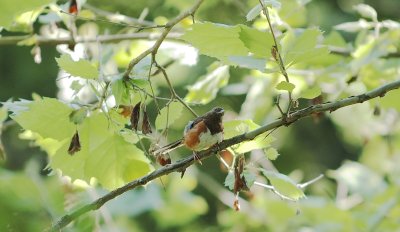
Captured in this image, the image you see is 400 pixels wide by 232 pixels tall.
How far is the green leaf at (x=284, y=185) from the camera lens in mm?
884

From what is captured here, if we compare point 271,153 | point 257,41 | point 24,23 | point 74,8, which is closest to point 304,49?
point 257,41

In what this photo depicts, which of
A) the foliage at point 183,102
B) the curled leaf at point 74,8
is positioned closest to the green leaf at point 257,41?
the foliage at point 183,102

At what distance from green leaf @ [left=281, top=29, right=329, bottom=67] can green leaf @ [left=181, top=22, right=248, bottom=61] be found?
0.18 ft

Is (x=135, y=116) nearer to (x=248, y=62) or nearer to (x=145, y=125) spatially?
(x=145, y=125)

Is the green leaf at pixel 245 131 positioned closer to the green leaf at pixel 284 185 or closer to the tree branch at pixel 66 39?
the green leaf at pixel 284 185

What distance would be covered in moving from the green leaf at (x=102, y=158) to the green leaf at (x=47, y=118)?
28 millimetres

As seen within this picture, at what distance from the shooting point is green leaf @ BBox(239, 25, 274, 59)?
76cm

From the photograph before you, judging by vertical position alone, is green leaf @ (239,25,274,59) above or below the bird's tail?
above

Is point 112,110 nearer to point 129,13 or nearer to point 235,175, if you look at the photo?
point 235,175

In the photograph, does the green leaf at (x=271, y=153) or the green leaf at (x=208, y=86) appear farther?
the green leaf at (x=208, y=86)

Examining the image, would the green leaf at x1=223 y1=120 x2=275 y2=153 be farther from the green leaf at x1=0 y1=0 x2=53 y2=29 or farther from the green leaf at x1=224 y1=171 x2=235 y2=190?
the green leaf at x1=0 y1=0 x2=53 y2=29

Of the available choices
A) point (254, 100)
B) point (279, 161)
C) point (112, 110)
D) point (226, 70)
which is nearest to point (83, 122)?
point (112, 110)

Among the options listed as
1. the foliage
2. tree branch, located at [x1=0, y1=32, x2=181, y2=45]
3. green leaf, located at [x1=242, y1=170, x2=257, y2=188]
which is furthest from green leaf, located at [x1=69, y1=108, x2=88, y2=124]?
tree branch, located at [x1=0, y1=32, x2=181, y2=45]

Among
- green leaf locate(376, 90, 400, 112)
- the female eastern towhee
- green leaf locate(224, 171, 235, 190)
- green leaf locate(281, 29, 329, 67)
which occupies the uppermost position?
green leaf locate(281, 29, 329, 67)
